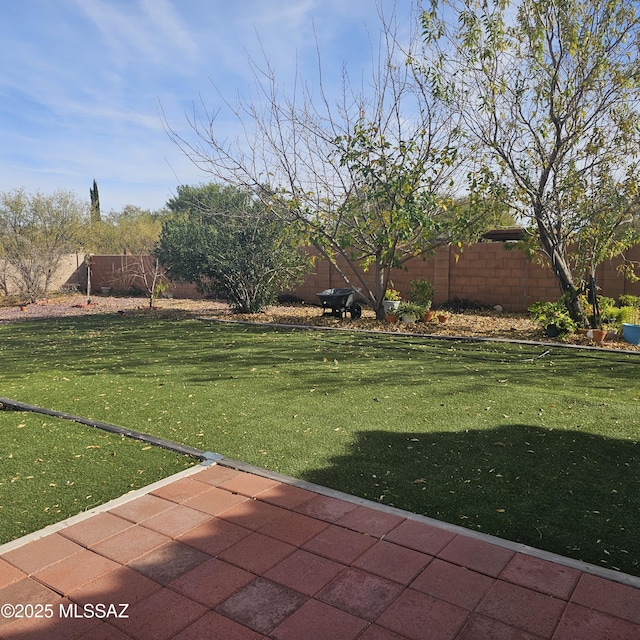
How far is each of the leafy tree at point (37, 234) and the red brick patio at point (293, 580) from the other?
1606 centimetres

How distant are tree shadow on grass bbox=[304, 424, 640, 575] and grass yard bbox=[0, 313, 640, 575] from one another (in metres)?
0.01

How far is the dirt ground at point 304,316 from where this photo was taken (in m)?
9.31

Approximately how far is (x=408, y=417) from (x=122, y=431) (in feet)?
7.86

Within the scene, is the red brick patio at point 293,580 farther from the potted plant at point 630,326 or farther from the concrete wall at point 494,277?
the concrete wall at point 494,277

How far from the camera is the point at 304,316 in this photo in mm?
12609

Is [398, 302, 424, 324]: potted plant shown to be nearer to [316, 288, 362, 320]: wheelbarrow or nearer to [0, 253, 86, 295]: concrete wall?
[316, 288, 362, 320]: wheelbarrow

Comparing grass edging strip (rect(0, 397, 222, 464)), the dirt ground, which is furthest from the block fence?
grass edging strip (rect(0, 397, 222, 464))

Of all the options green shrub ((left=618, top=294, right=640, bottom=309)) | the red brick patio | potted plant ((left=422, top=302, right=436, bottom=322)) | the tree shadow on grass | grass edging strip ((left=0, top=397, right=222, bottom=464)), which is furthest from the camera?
potted plant ((left=422, top=302, right=436, bottom=322))

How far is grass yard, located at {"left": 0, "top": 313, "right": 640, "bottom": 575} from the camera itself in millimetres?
2963

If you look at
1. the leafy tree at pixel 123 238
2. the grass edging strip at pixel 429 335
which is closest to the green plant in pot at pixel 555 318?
the grass edging strip at pixel 429 335

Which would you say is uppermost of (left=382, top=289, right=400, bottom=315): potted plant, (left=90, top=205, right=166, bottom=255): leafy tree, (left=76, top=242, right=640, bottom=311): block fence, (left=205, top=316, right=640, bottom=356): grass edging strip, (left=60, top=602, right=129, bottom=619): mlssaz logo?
(left=90, top=205, right=166, bottom=255): leafy tree

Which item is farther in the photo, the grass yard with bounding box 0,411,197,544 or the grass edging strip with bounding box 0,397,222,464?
the grass edging strip with bounding box 0,397,222,464

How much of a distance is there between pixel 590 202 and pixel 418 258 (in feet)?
18.1

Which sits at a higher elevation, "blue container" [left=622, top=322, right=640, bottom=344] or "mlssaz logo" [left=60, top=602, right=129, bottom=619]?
"blue container" [left=622, top=322, right=640, bottom=344]
